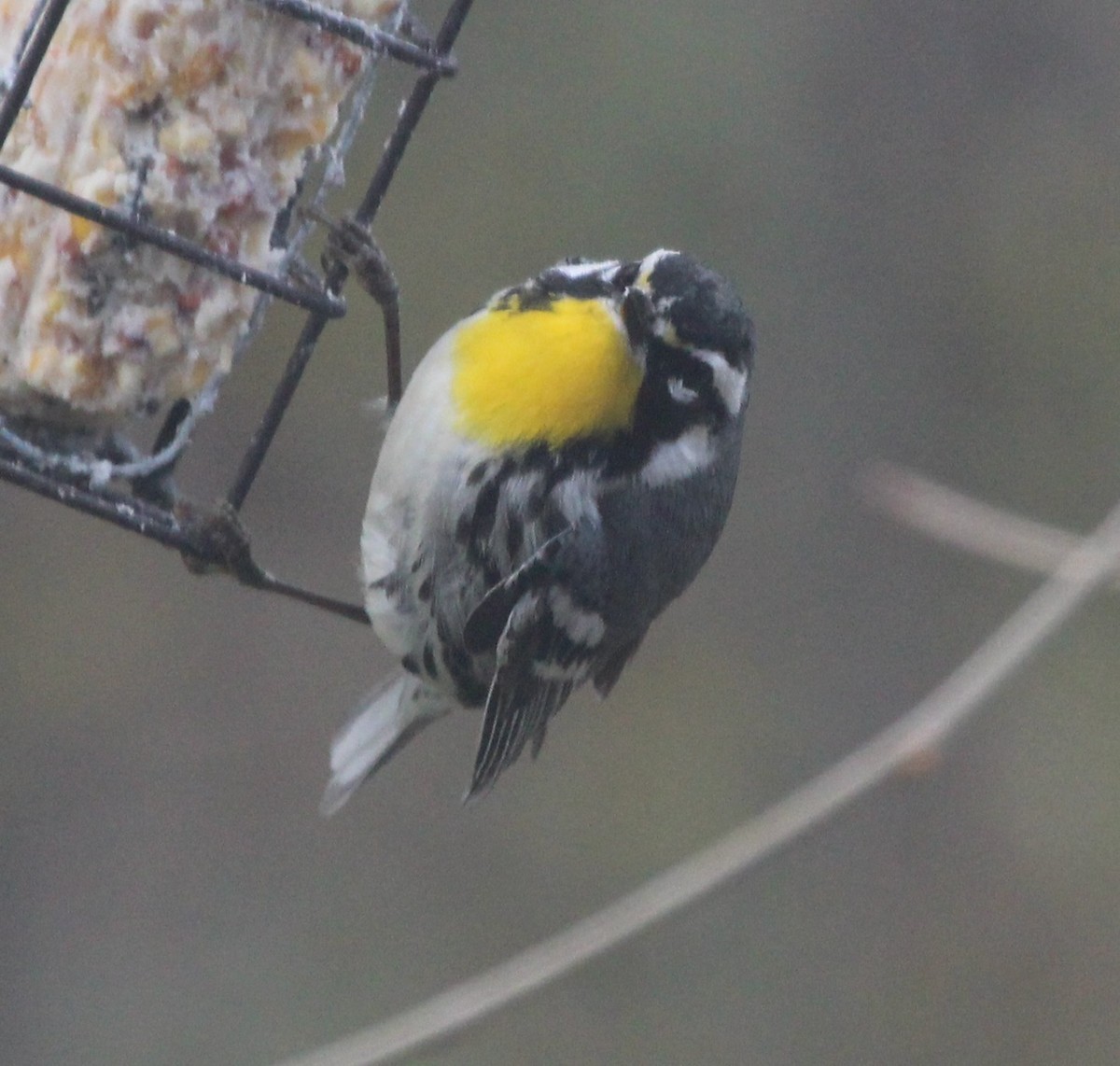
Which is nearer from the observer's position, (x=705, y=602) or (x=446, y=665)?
(x=446, y=665)

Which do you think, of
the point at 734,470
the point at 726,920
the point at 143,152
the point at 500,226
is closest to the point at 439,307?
the point at 500,226

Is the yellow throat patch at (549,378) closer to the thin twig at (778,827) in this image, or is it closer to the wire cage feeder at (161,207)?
the wire cage feeder at (161,207)

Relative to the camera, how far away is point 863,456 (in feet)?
19.7

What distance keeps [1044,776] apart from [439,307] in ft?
8.39

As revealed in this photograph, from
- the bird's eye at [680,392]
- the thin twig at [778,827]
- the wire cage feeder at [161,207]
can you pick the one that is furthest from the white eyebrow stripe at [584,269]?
the thin twig at [778,827]

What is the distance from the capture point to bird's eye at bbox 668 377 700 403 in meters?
2.78

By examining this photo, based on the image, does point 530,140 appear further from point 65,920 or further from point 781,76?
point 65,920

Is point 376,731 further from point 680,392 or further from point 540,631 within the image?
point 680,392

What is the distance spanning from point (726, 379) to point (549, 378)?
0.91 ft

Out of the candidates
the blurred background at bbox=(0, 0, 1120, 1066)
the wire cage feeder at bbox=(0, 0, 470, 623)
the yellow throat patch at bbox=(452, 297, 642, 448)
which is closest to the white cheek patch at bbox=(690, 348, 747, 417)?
the yellow throat patch at bbox=(452, 297, 642, 448)

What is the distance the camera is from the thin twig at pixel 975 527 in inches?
101

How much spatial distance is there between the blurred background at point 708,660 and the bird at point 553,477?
2.60 metres

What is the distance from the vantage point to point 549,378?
9.07 feet

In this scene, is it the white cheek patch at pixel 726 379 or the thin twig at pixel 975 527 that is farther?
the white cheek patch at pixel 726 379
